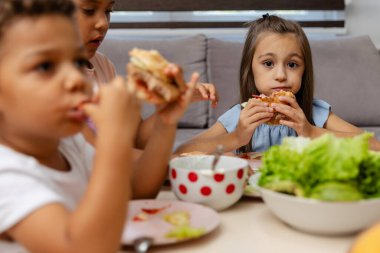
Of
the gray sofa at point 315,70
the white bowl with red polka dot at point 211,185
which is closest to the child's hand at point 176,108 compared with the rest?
the white bowl with red polka dot at point 211,185

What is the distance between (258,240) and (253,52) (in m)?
1.30

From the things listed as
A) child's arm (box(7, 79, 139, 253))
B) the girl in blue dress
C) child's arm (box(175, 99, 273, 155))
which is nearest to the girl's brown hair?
the girl in blue dress

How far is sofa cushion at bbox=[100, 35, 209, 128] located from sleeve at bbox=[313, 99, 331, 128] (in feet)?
3.41

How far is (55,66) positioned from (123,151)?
7.0 inches

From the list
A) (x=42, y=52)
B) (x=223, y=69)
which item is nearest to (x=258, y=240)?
(x=42, y=52)

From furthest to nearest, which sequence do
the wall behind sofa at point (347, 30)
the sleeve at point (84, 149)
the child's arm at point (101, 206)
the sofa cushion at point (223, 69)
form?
the wall behind sofa at point (347, 30) < the sofa cushion at point (223, 69) < the sleeve at point (84, 149) < the child's arm at point (101, 206)

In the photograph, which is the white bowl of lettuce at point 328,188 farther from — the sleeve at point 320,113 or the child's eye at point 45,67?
the sleeve at point 320,113

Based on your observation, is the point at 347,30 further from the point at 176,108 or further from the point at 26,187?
the point at 26,187

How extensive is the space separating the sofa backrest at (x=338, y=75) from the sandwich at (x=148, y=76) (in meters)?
1.97

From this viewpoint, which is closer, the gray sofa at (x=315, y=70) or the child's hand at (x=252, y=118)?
the child's hand at (x=252, y=118)

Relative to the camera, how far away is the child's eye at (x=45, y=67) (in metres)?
0.73

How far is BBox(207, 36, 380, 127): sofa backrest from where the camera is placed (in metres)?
2.89

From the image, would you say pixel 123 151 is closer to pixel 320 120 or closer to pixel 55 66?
pixel 55 66

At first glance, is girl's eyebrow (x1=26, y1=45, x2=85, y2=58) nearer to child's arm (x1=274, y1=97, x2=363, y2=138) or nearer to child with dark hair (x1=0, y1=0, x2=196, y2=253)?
child with dark hair (x1=0, y1=0, x2=196, y2=253)
